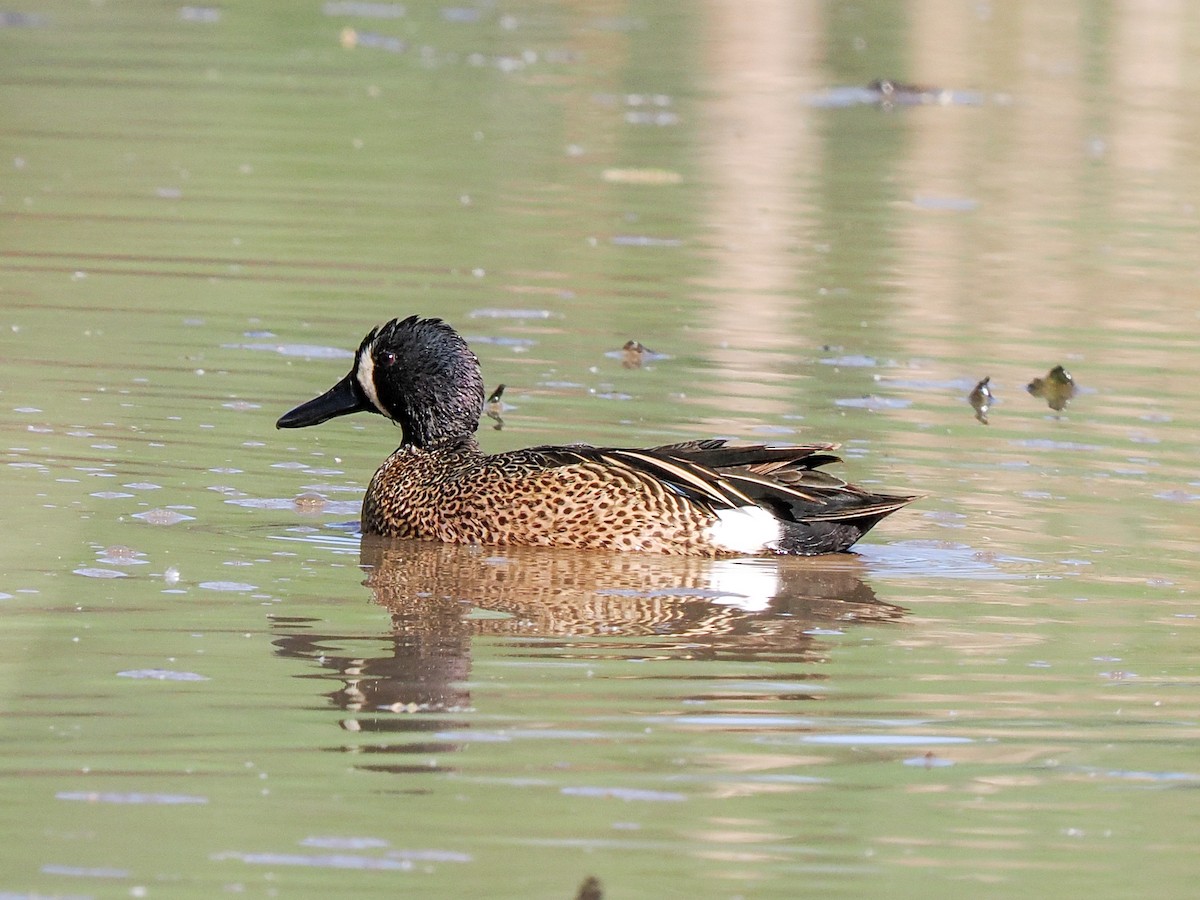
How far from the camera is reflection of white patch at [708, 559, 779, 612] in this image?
783cm

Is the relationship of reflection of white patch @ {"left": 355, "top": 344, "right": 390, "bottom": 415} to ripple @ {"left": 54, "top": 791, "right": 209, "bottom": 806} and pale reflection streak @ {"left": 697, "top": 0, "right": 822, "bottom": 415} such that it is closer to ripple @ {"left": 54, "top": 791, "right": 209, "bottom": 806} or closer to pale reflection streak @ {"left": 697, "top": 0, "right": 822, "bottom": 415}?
pale reflection streak @ {"left": 697, "top": 0, "right": 822, "bottom": 415}

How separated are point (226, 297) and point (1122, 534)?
224 inches

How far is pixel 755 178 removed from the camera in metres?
17.7

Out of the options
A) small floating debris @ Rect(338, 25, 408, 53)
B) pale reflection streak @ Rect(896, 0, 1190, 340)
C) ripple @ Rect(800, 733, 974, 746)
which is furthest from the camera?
small floating debris @ Rect(338, 25, 408, 53)

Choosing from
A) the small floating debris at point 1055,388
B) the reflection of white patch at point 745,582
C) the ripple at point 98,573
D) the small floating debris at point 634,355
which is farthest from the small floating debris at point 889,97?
the ripple at point 98,573

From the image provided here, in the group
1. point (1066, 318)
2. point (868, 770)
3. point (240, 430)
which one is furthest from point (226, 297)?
point (868, 770)

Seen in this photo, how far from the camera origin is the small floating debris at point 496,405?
10.5 metres

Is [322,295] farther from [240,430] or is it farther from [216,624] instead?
[216,624]

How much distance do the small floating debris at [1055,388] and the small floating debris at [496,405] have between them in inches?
101

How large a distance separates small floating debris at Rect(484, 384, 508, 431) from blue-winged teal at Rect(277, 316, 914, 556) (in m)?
1.59

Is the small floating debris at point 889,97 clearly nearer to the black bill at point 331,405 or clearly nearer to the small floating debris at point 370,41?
the small floating debris at point 370,41

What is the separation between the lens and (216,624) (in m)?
6.96

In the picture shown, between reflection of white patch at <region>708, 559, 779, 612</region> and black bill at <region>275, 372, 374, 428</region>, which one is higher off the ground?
black bill at <region>275, 372, 374, 428</region>

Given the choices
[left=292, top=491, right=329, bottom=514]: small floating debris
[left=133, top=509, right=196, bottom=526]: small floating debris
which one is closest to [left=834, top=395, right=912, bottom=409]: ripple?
[left=292, top=491, right=329, bottom=514]: small floating debris
